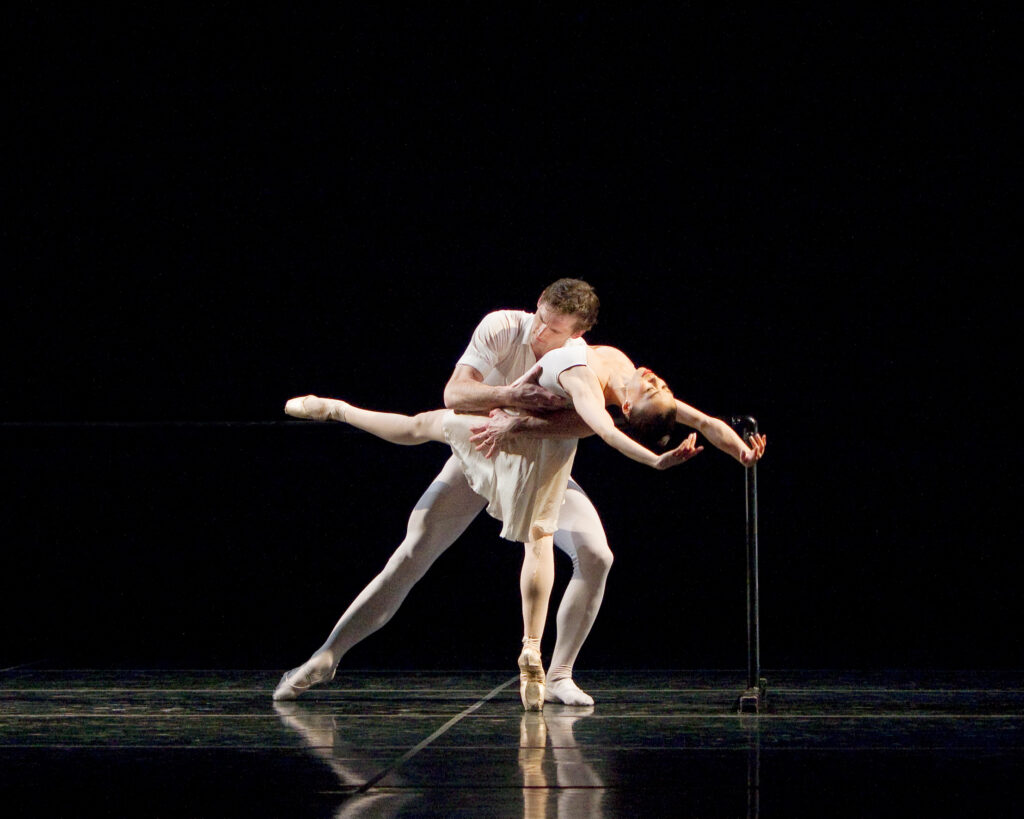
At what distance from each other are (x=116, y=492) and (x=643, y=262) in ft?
6.84

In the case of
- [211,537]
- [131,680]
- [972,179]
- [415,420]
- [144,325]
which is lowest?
[131,680]

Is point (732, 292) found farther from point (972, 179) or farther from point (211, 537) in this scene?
point (211, 537)

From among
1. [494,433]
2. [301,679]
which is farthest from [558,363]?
[301,679]

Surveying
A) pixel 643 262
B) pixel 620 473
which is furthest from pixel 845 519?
pixel 643 262

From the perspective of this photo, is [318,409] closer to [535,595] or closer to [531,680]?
[535,595]

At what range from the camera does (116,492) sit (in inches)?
192

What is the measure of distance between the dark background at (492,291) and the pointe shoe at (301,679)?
4.99 feet

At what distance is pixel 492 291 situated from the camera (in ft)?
15.7

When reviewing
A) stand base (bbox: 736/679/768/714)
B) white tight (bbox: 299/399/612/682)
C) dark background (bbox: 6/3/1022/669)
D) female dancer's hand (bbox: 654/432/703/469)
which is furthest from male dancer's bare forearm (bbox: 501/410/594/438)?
dark background (bbox: 6/3/1022/669)

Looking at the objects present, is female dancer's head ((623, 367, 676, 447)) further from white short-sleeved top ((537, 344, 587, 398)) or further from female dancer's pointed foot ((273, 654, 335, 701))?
female dancer's pointed foot ((273, 654, 335, 701))

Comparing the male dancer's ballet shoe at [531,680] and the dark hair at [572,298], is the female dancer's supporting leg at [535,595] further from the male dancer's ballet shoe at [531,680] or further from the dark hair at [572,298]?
the dark hair at [572,298]

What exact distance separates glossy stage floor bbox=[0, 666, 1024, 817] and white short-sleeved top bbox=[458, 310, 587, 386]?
79 cm

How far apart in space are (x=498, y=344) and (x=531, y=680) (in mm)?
812

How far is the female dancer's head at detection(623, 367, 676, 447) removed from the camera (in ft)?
9.71
